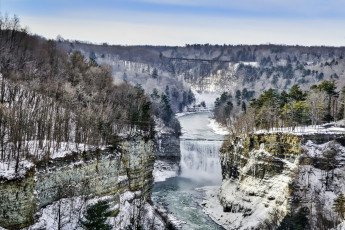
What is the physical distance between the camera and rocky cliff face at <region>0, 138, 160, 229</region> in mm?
29094

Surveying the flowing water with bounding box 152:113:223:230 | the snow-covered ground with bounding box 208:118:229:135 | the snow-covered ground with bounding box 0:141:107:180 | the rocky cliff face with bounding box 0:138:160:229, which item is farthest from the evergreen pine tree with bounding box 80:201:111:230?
the snow-covered ground with bounding box 208:118:229:135

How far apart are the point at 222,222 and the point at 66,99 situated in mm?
26961

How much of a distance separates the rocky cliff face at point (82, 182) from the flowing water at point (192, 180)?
644 centimetres

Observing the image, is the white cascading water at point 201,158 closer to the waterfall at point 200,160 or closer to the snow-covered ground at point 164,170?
the waterfall at point 200,160

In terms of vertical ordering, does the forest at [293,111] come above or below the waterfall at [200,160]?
above

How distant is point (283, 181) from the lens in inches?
1679

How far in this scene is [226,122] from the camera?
318ft

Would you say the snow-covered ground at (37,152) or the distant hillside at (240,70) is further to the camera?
the distant hillside at (240,70)

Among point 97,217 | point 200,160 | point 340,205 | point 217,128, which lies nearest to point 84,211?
point 97,217

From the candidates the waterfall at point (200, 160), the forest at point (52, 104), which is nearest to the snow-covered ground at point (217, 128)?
the waterfall at point (200, 160)

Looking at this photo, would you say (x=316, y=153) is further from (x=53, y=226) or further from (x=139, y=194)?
(x=53, y=226)

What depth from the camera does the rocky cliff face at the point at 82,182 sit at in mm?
29094

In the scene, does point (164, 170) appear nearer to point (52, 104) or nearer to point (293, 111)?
point (293, 111)

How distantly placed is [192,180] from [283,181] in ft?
87.8
